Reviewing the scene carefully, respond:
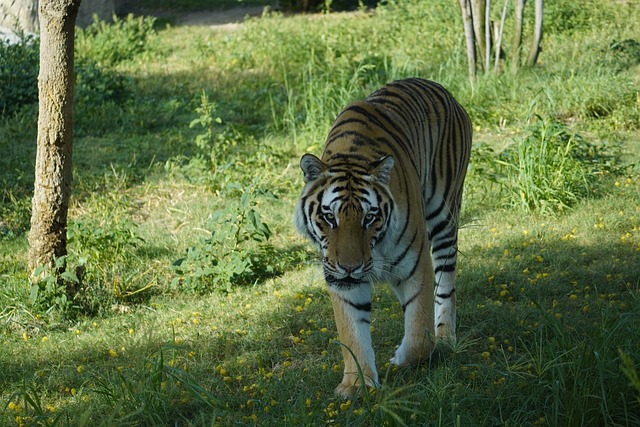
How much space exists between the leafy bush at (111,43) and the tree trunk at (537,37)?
5.52 meters

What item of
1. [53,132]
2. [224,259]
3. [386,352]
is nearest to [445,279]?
[386,352]

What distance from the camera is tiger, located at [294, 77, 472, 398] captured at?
3875 millimetres

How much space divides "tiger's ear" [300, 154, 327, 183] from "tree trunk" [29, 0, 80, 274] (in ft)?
6.94

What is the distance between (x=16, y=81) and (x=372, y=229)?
23.5ft

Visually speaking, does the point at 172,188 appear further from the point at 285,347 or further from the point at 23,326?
the point at 285,347

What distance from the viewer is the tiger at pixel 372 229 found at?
3.88 meters

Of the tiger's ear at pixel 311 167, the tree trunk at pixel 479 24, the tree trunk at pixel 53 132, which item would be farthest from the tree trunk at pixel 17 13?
the tiger's ear at pixel 311 167

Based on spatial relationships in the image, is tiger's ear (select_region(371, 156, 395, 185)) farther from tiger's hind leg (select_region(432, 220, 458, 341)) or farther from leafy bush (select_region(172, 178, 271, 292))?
leafy bush (select_region(172, 178, 271, 292))

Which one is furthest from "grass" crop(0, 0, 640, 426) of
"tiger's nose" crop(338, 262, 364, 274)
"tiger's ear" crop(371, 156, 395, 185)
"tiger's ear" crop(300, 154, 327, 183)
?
"tiger's ear" crop(300, 154, 327, 183)

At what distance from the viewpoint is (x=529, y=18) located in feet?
40.3

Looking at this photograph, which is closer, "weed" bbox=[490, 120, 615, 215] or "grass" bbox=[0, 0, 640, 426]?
"grass" bbox=[0, 0, 640, 426]

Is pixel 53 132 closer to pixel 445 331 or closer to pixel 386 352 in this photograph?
pixel 386 352

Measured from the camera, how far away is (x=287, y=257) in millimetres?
6168

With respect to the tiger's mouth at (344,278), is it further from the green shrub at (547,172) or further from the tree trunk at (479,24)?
the tree trunk at (479,24)
